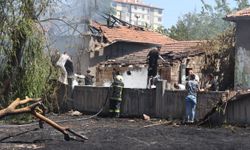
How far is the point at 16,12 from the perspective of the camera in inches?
577

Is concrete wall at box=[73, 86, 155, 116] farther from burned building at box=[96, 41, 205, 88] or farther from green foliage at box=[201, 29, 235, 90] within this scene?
burned building at box=[96, 41, 205, 88]

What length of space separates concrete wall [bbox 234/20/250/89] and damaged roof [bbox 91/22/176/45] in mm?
11689

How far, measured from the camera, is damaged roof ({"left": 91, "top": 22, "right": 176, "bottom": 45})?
3316 cm

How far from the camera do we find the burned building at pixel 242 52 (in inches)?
891

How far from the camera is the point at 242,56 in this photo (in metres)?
22.8

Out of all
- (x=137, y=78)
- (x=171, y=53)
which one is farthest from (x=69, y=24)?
(x=171, y=53)

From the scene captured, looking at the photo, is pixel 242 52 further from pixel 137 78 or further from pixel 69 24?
pixel 69 24

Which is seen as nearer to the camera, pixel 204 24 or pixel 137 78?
pixel 137 78

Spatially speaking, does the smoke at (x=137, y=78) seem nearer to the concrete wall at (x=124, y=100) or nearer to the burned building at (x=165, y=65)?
the burned building at (x=165, y=65)

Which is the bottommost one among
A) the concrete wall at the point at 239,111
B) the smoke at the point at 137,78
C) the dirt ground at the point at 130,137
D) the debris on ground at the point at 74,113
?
the dirt ground at the point at 130,137

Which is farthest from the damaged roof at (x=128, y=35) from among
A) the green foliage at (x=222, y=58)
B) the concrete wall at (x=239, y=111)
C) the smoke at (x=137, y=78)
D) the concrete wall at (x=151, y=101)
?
the concrete wall at (x=239, y=111)

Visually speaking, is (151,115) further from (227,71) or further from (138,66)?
(138,66)

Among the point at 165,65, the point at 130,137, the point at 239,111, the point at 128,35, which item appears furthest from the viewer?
the point at 128,35

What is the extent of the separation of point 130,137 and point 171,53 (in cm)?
1721
